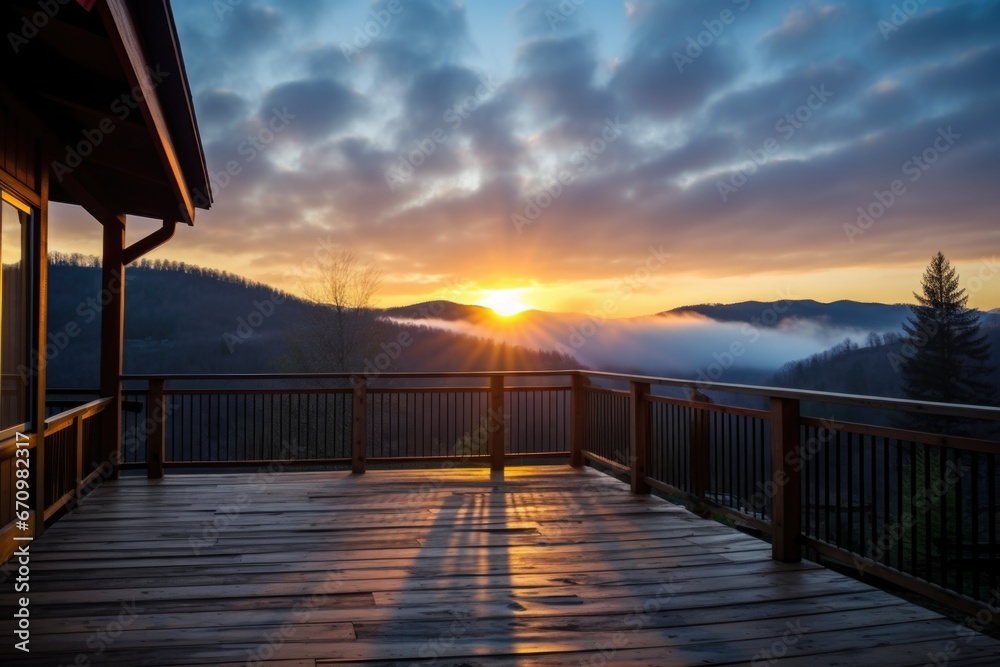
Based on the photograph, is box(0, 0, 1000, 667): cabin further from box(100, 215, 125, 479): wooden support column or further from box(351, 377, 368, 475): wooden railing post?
box(351, 377, 368, 475): wooden railing post

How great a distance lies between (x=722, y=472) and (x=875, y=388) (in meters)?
45.7

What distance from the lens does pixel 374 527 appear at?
4.69m

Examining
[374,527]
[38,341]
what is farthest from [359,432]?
[38,341]

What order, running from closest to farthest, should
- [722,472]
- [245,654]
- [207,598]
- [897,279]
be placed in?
1. [245,654]
2. [207,598]
3. [722,472]
4. [897,279]

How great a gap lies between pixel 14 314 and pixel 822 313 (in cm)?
6018

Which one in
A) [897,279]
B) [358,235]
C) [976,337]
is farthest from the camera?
[897,279]

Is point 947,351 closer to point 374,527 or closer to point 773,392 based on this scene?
point 773,392

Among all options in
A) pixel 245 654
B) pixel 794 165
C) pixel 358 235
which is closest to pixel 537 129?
pixel 794 165

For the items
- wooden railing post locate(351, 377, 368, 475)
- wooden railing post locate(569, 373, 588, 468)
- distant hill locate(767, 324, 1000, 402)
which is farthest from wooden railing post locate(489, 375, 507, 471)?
distant hill locate(767, 324, 1000, 402)

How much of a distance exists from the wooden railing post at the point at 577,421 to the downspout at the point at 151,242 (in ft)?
15.8

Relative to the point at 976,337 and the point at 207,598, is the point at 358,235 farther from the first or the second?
the point at 976,337

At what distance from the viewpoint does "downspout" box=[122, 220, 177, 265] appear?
6.55m

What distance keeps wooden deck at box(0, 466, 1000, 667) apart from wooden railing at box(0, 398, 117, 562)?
20 cm

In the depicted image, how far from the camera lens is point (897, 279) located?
41906 millimetres
